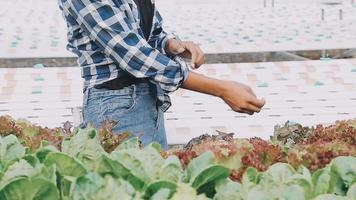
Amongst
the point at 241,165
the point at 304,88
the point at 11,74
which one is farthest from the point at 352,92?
the point at 241,165

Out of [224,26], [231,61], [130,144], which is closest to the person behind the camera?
[130,144]

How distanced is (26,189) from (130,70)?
3.45 feet

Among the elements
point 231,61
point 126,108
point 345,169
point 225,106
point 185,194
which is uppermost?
point 185,194

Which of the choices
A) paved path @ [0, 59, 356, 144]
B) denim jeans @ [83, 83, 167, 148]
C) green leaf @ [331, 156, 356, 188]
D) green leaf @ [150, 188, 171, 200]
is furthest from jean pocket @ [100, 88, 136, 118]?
paved path @ [0, 59, 356, 144]

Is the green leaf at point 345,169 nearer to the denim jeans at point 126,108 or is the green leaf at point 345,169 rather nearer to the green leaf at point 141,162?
the green leaf at point 141,162

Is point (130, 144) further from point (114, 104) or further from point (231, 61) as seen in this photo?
point (231, 61)

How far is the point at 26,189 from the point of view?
158 cm

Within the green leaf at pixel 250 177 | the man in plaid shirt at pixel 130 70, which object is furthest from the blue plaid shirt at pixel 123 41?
the green leaf at pixel 250 177

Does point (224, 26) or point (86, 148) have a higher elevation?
point (86, 148)

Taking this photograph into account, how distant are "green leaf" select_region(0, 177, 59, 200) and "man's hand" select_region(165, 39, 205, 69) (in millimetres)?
1321

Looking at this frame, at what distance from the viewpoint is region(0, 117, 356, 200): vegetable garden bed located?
5.16 ft

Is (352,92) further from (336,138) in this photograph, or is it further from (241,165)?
(241,165)

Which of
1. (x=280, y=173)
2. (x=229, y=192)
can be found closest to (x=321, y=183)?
(x=280, y=173)

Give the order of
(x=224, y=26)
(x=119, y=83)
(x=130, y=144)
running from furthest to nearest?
1. (x=224, y=26)
2. (x=119, y=83)
3. (x=130, y=144)
